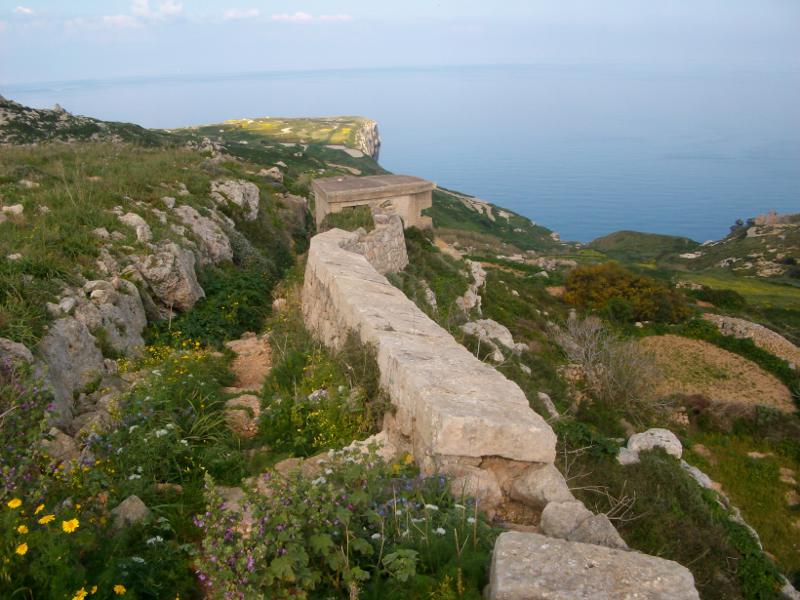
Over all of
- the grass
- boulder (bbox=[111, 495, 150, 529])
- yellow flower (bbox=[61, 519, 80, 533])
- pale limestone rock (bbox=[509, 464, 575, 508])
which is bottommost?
the grass

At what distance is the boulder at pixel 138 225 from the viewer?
321 inches

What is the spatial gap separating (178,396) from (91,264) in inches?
137

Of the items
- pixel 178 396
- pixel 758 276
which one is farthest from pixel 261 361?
pixel 758 276

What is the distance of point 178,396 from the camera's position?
14.6 feet

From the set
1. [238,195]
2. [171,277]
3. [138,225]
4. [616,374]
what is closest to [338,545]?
[171,277]

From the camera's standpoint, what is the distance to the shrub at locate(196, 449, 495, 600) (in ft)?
7.66

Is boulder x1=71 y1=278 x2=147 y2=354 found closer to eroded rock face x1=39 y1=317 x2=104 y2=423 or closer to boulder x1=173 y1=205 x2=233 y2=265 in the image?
eroded rock face x1=39 y1=317 x2=104 y2=423

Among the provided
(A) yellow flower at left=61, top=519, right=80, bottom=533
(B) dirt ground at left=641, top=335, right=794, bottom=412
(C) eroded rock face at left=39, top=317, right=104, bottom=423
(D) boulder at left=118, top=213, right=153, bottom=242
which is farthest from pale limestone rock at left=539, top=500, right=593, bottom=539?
(B) dirt ground at left=641, top=335, right=794, bottom=412

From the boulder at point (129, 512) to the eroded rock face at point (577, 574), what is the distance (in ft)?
6.32

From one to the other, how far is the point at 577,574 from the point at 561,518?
71 centimetres

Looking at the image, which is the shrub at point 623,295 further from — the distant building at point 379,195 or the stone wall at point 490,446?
the stone wall at point 490,446

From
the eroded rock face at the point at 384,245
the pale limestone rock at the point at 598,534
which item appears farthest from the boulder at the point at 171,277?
the pale limestone rock at the point at 598,534

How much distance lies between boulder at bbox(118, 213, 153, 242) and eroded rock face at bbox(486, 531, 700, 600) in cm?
736

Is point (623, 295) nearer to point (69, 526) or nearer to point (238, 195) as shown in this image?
point (238, 195)
